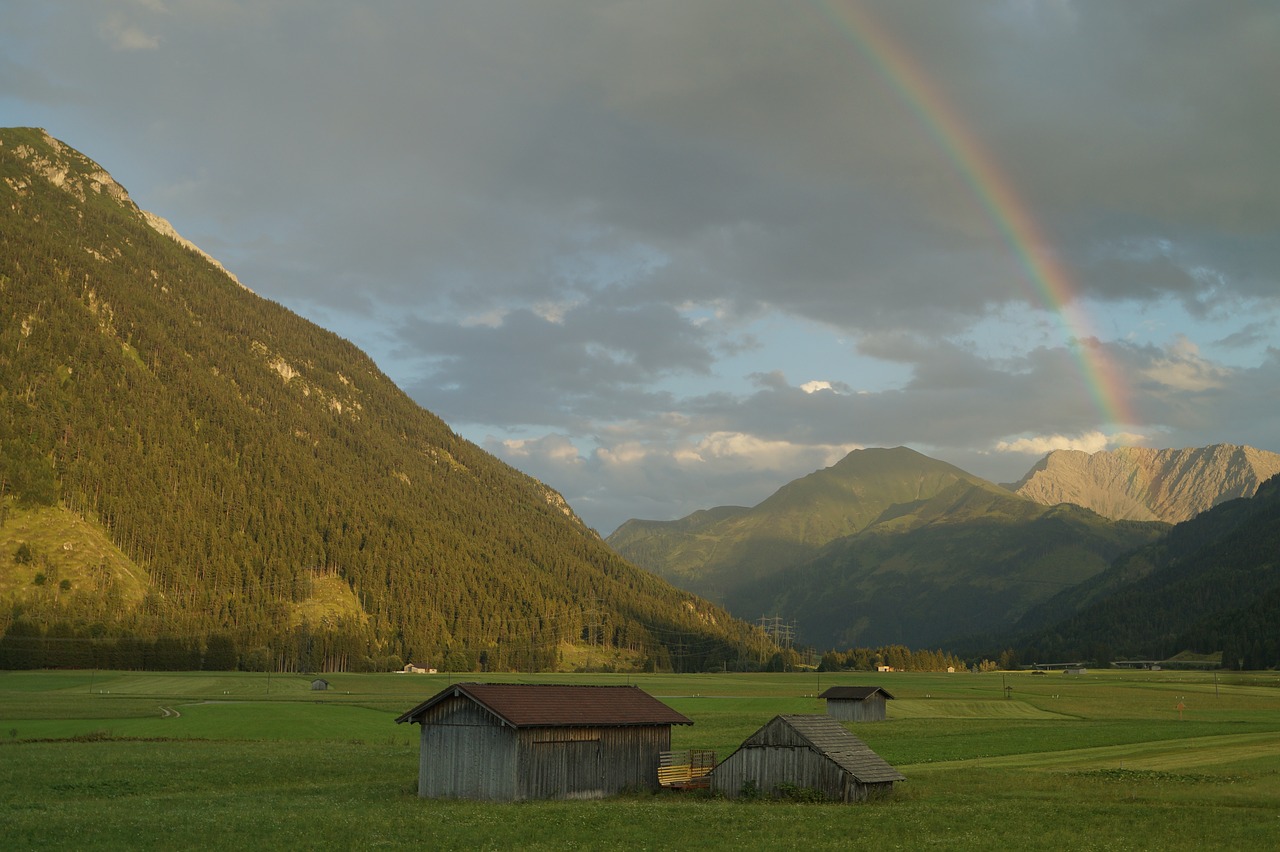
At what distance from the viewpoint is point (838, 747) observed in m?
Answer: 49.4

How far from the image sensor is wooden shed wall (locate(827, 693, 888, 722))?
10675cm

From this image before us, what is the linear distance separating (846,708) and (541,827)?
246ft

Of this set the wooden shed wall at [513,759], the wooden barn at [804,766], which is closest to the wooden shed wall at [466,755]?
the wooden shed wall at [513,759]

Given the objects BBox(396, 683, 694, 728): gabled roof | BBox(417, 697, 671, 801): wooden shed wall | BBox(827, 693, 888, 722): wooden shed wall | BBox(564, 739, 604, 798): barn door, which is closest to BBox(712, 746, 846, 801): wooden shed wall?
BBox(396, 683, 694, 728): gabled roof

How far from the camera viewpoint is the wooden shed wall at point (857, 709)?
107 meters

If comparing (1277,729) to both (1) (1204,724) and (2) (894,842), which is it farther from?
(2) (894,842)

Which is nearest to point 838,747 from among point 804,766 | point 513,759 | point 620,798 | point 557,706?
point 804,766

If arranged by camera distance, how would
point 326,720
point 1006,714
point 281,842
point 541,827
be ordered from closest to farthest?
point 281,842
point 541,827
point 326,720
point 1006,714

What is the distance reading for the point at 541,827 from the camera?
38.7 m

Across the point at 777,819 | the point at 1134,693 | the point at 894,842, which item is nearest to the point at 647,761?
the point at 777,819

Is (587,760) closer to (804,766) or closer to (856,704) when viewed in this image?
(804,766)

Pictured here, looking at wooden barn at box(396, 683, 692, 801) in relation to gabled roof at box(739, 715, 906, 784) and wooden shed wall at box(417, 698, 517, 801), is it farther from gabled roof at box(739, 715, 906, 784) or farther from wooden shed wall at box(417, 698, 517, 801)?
gabled roof at box(739, 715, 906, 784)

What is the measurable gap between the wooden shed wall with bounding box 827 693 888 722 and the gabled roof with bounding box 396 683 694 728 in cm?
5515

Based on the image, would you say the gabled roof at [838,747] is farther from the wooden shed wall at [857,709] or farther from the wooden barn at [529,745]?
the wooden shed wall at [857,709]
